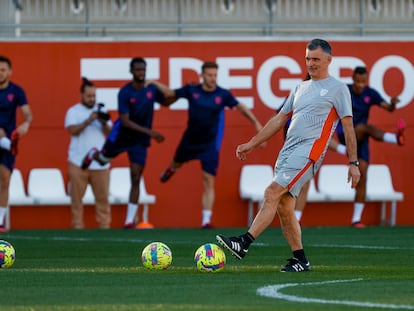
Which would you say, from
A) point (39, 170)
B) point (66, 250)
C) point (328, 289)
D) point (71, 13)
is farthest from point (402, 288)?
point (71, 13)

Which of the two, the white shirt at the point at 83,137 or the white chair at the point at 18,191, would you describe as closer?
the white shirt at the point at 83,137

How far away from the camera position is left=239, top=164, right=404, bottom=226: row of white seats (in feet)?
77.6

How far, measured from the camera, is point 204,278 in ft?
37.7

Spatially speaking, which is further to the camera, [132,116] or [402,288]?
[132,116]

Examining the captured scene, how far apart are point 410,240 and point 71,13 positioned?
9.42 meters

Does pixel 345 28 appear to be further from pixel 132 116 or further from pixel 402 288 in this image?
pixel 402 288

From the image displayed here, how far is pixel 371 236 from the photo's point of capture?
19.2 meters

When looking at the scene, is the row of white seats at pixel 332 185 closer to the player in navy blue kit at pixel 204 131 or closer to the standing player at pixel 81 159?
the player in navy blue kit at pixel 204 131

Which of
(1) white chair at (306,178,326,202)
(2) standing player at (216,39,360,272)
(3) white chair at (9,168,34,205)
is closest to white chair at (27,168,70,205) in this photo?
(3) white chair at (9,168,34,205)

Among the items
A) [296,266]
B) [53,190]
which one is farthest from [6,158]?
[296,266]

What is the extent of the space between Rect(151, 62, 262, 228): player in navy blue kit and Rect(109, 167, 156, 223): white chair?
1324 millimetres

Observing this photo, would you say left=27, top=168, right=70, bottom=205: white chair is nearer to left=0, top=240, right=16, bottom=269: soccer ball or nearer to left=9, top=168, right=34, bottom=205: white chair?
left=9, top=168, right=34, bottom=205: white chair

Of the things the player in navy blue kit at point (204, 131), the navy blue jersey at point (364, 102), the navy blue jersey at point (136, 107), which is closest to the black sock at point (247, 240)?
the navy blue jersey at point (136, 107)

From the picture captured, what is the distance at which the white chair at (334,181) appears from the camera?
939 inches
